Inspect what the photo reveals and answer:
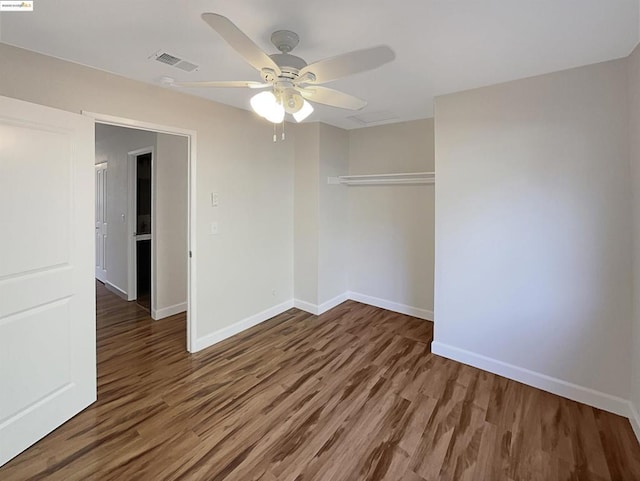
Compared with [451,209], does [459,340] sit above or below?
below

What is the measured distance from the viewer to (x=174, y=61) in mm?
2193

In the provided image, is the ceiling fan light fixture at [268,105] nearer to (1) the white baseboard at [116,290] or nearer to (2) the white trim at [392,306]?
(2) the white trim at [392,306]

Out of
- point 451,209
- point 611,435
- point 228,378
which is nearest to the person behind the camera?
point 611,435

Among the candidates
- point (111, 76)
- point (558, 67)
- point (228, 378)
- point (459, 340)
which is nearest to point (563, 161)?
point (558, 67)

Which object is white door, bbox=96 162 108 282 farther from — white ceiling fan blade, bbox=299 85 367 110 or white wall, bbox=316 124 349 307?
white ceiling fan blade, bbox=299 85 367 110

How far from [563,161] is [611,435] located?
1.86 m

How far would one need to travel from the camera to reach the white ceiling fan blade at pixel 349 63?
4.30 ft

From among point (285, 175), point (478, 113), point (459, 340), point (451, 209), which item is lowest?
point (459, 340)

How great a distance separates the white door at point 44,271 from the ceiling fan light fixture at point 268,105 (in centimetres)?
134

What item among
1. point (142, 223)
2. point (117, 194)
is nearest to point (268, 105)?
point (142, 223)

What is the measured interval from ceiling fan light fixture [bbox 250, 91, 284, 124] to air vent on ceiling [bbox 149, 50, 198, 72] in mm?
886

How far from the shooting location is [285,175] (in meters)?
4.02

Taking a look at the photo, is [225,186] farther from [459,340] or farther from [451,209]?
[459,340]

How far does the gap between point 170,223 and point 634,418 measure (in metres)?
4.60
